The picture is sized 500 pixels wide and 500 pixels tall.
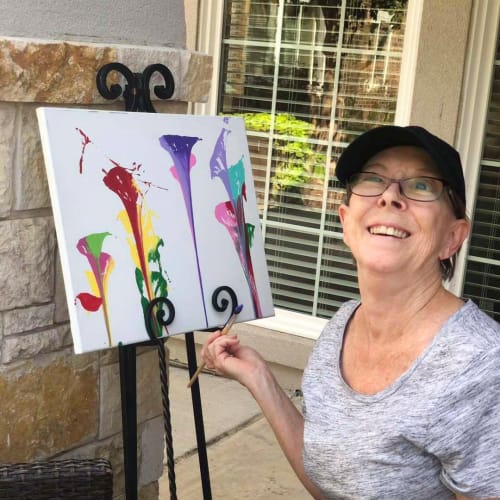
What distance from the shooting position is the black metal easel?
209cm

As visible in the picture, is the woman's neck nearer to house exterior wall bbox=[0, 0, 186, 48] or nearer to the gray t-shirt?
the gray t-shirt

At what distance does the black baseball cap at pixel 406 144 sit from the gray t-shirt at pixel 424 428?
28 centimetres

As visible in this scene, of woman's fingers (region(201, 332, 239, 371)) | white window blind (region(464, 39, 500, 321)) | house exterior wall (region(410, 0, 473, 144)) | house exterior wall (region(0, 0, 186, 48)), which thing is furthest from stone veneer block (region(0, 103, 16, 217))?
white window blind (region(464, 39, 500, 321))

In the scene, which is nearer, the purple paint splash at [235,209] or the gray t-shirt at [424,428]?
the gray t-shirt at [424,428]

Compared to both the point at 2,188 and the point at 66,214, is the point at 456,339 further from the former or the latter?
the point at 2,188

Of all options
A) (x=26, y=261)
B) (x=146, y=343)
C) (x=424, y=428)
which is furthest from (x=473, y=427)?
(x=26, y=261)

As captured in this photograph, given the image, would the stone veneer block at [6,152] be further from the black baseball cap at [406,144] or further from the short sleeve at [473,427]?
the short sleeve at [473,427]

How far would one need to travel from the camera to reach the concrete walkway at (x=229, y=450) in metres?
3.71

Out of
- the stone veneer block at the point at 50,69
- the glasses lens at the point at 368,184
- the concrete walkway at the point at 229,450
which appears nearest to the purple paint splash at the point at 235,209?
the stone veneer block at the point at 50,69

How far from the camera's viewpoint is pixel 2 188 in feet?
6.89

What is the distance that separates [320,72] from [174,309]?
2738 millimetres

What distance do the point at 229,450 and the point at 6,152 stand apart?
93.0 inches

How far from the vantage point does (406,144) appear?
6.09ft

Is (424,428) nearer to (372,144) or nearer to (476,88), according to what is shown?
(372,144)
